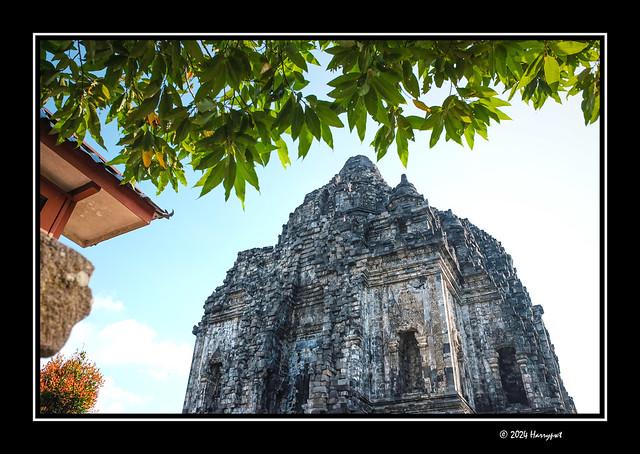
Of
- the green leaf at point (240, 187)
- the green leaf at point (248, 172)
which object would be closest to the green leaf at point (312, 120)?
the green leaf at point (248, 172)

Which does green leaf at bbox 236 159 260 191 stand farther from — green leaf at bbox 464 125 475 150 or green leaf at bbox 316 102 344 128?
green leaf at bbox 464 125 475 150

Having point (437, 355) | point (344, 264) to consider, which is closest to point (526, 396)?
point (437, 355)

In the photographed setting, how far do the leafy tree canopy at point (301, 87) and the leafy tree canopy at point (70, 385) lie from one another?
78.3 feet

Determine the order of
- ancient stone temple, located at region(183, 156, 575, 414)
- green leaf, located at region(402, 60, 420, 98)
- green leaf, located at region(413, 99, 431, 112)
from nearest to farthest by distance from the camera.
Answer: green leaf, located at region(402, 60, 420, 98) < green leaf, located at region(413, 99, 431, 112) < ancient stone temple, located at region(183, 156, 575, 414)

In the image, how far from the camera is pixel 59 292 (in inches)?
61.5

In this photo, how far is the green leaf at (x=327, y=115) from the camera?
2.39 meters

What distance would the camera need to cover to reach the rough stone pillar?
59.3 inches

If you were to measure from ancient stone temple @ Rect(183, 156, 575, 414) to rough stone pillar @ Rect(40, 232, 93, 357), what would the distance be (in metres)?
10.5

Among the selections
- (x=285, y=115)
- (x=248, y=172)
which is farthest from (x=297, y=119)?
(x=248, y=172)

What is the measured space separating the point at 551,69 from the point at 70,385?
28.0 metres

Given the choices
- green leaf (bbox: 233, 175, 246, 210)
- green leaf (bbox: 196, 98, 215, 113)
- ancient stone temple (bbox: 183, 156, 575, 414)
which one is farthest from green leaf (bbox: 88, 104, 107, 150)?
ancient stone temple (bbox: 183, 156, 575, 414)

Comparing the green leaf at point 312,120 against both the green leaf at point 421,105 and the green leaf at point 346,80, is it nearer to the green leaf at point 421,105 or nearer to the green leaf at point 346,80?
the green leaf at point 346,80

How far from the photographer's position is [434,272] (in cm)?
1355
